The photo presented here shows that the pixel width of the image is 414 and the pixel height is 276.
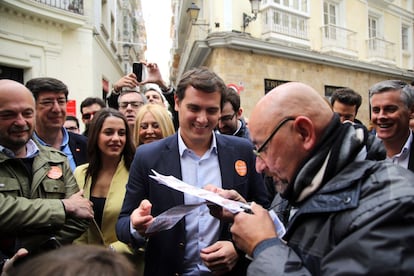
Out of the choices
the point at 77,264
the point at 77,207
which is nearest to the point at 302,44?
the point at 77,207

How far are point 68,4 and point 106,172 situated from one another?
1048 cm

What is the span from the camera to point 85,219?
2.37 metres

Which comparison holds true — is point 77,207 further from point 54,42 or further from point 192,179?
point 54,42

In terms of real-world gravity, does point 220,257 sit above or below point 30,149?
below

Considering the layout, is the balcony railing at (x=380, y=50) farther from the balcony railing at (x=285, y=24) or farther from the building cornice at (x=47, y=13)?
the building cornice at (x=47, y=13)

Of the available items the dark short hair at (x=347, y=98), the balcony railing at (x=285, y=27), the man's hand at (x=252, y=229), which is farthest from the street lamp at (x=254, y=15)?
the man's hand at (x=252, y=229)

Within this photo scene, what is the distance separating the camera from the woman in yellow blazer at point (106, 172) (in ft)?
9.20

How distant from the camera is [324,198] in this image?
1.26 meters

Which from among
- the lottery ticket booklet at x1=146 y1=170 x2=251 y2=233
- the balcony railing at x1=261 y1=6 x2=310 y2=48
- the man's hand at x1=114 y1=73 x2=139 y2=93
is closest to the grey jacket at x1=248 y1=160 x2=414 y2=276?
the lottery ticket booklet at x1=146 y1=170 x2=251 y2=233

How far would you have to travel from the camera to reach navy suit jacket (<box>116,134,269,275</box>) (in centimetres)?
215

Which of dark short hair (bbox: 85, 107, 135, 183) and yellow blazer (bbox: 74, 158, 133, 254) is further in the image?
dark short hair (bbox: 85, 107, 135, 183)

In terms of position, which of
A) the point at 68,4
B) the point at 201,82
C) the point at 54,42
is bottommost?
the point at 201,82

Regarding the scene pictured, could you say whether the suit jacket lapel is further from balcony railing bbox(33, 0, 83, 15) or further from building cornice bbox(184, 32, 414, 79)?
balcony railing bbox(33, 0, 83, 15)

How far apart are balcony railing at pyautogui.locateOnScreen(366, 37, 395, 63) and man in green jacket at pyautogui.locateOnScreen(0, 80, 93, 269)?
55.0 feet
